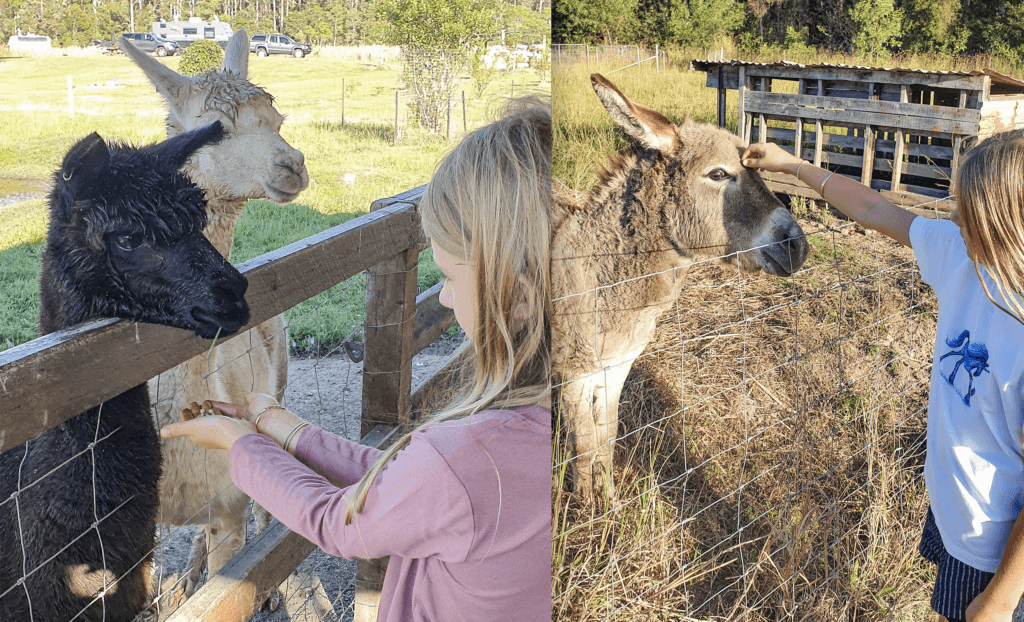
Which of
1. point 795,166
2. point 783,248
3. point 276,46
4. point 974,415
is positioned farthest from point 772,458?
point 276,46

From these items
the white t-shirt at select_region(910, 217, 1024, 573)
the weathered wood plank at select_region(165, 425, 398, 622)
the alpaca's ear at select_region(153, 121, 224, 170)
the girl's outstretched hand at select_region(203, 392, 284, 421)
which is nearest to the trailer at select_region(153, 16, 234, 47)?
the alpaca's ear at select_region(153, 121, 224, 170)

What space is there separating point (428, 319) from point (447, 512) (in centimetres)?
143

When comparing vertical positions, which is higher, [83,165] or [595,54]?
[595,54]

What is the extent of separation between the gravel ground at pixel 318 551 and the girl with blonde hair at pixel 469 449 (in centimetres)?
95

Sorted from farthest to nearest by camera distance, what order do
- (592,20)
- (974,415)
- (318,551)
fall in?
(318,551) → (592,20) → (974,415)

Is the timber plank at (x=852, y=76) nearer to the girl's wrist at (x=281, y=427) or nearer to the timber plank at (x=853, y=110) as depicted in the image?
the timber plank at (x=853, y=110)

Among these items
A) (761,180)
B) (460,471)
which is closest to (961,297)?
(761,180)

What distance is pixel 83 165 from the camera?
1083 mm

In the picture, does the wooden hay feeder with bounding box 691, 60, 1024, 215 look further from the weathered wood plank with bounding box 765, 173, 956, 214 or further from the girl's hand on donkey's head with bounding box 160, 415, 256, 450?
the girl's hand on donkey's head with bounding box 160, 415, 256, 450

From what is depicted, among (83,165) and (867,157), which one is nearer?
(83,165)

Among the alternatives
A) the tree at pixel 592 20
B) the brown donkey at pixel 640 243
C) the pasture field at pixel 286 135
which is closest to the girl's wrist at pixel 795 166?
the brown donkey at pixel 640 243

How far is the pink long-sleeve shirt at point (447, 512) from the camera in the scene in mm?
970

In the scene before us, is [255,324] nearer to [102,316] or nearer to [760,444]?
[102,316]

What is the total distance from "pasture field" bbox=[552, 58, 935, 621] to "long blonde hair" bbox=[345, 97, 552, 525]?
92 centimetres
